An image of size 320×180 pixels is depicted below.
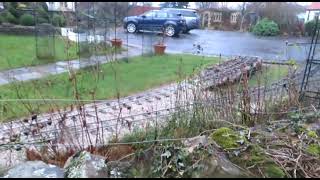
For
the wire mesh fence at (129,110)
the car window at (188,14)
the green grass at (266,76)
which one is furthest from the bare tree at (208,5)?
the wire mesh fence at (129,110)

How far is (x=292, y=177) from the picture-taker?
2.79 m

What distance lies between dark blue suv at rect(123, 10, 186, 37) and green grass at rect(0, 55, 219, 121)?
9.31 m

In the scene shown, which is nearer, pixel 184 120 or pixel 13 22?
pixel 184 120

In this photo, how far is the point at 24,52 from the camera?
11.1 m

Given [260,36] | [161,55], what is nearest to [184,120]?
[161,55]

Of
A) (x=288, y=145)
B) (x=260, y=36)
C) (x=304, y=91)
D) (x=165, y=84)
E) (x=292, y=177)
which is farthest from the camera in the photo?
(x=260, y=36)

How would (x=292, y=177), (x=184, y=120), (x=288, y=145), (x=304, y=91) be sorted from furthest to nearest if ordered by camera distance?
(x=304, y=91) → (x=184, y=120) → (x=288, y=145) → (x=292, y=177)

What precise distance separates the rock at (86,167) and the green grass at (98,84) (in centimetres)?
207

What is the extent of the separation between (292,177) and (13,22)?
53.5 feet

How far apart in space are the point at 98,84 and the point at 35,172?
4.92 m

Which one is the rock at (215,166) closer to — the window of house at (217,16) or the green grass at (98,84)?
the green grass at (98,84)

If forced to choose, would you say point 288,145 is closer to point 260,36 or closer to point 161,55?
point 161,55

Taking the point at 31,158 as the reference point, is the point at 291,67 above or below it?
above

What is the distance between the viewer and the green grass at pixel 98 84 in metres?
5.31
